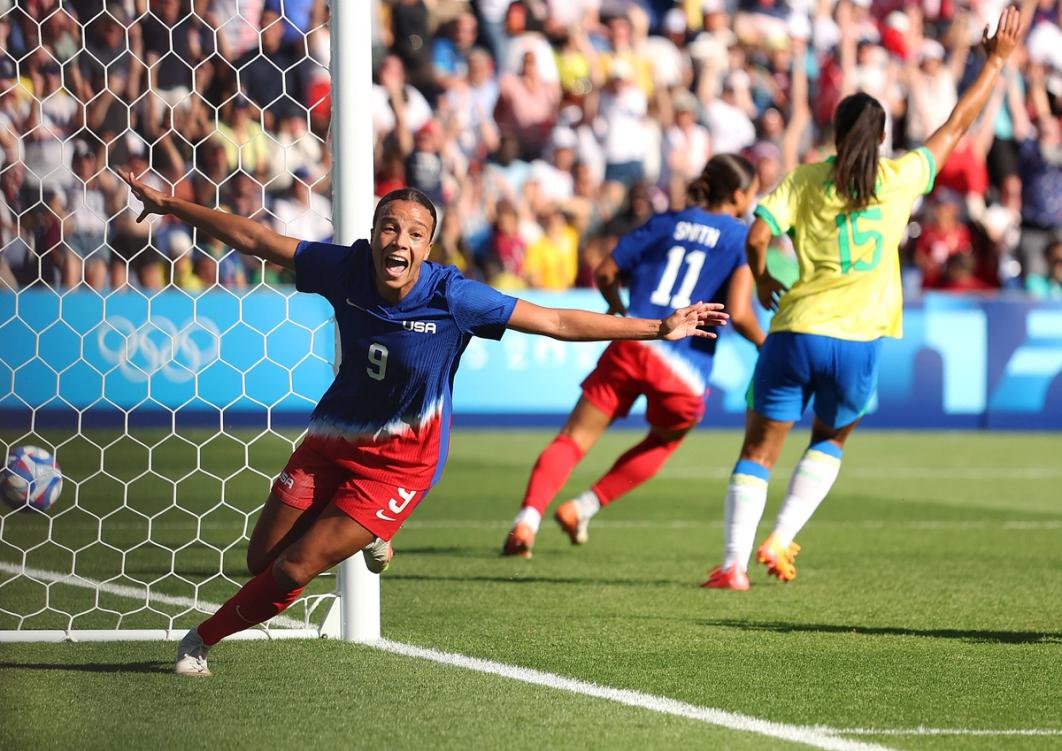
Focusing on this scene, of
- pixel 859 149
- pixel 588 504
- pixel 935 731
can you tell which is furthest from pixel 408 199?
pixel 588 504

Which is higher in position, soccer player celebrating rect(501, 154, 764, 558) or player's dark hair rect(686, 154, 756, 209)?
player's dark hair rect(686, 154, 756, 209)

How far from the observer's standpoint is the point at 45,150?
30.7 feet

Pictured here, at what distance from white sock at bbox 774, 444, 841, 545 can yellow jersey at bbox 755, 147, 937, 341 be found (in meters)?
0.58

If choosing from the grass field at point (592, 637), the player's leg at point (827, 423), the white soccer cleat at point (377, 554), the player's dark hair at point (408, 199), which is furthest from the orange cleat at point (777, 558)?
the player's dark hair at point (408, 199)

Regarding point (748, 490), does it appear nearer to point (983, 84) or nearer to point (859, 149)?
point (859, 149)

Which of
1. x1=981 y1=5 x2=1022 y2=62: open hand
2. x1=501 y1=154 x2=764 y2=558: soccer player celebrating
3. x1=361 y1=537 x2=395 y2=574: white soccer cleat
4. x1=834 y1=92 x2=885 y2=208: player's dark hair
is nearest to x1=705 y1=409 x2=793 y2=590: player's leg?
x1=501 y1=154 x2=764 y2=558: soccer player celebrating

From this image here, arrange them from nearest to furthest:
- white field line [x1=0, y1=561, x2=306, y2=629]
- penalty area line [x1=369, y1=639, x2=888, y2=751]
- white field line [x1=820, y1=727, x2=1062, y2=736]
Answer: penalty area line [x1=369, y1=639, x2=888, y2=751] < white field line [x1=820, y1=727, x2=1062, y2=736] < white field line [x1=0, y1=561, x2=306, y2=629]

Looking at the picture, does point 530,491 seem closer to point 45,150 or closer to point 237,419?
point 45,150

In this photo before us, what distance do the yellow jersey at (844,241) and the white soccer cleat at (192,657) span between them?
2.99 meters

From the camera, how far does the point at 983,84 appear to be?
7008 mm

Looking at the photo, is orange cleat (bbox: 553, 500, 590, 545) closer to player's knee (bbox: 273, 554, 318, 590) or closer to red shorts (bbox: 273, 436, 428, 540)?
red shorts (bbox: 273, 436, 428, 540)

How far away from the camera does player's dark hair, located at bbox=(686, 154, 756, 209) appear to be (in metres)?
8.34

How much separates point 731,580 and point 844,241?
1.58 metres

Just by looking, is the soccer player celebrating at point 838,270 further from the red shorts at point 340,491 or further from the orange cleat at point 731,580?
the red shorts at point 340,491
